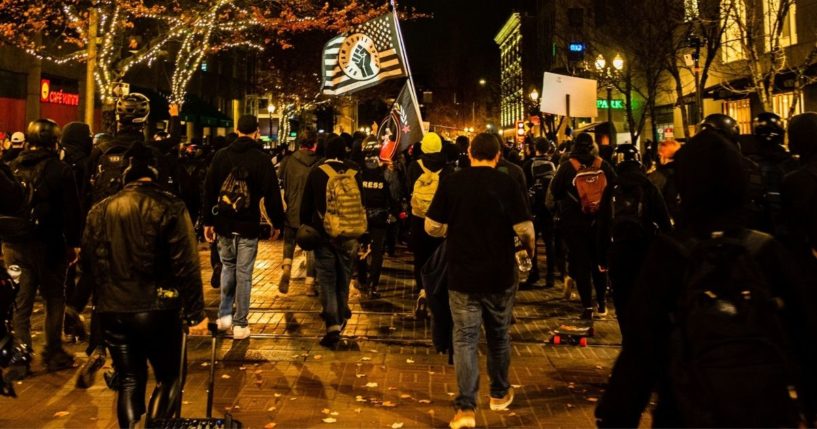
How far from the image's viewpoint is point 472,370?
5.49 meters

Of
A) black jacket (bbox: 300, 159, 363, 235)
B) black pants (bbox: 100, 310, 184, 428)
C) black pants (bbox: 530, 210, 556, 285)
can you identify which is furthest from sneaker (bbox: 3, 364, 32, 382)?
black pants (bbox: 530, 210, 556, 285)

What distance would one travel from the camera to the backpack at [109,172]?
6.77m

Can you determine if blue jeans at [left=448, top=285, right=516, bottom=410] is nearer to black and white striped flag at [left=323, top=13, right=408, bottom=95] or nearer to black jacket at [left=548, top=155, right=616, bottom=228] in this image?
black jacket at [left=548, top=155, right=616, bottom=228]

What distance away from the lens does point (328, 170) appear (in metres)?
7.87

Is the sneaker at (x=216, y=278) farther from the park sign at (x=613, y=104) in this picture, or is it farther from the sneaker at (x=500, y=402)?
the park sign at (x=613, y=104)

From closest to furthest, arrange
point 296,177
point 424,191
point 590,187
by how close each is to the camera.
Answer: point 424,191, point 590,187, point 296,177

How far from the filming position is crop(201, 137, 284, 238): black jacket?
771cm

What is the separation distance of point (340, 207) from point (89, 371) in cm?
273

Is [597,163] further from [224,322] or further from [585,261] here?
[224,322]

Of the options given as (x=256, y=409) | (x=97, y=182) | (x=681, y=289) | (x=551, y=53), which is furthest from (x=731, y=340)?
(x=551, y=53)

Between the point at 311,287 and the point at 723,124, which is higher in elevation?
the point at 723,124

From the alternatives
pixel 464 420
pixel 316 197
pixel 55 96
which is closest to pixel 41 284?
pixel 316 197

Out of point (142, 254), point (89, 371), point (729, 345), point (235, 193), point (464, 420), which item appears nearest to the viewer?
point (729, 345)

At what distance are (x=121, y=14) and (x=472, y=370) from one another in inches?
616
